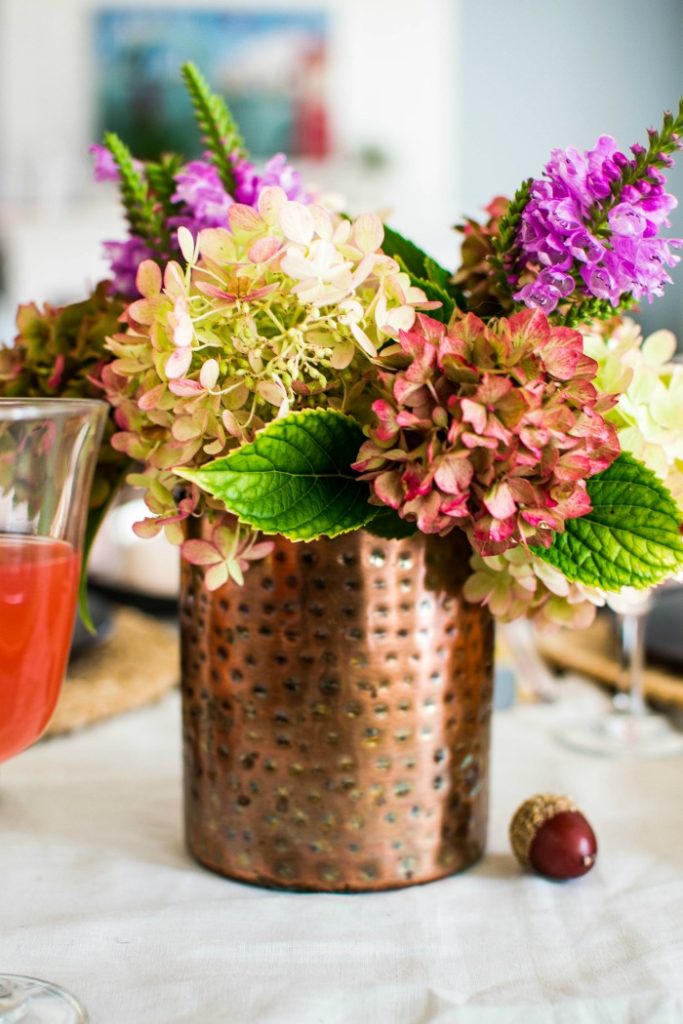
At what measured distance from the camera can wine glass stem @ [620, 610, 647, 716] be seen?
105cm

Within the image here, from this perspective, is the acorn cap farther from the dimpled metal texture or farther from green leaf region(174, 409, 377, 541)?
green leaf region(174, 409, 377, 541)

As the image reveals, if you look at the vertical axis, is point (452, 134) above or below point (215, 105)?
above

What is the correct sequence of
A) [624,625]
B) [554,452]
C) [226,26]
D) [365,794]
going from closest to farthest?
[554,452] → [365,794] → [624,625] → [226,26]

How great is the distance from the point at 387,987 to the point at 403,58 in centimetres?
561

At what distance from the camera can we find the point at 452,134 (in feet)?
18.5

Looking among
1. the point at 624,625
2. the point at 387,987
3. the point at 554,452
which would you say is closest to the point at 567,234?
the point at 554,452

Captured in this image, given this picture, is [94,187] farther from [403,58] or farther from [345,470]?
[345,470]

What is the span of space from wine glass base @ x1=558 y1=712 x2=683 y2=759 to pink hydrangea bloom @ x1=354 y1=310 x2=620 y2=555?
48 cm

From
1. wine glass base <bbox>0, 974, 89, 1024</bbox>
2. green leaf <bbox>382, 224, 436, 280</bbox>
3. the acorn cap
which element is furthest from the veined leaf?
wine glass base <bbox>0, 974, 89, 1024</bbox>

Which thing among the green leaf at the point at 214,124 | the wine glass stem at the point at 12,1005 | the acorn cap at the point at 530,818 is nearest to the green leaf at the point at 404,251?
the green leaf at the point at 214,124

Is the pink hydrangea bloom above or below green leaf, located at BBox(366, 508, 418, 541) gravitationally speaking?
above

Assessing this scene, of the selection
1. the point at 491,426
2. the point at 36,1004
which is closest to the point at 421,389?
the point at 491,426

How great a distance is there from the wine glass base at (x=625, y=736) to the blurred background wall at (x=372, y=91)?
Result: 14.1ft

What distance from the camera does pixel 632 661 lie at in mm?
1071
